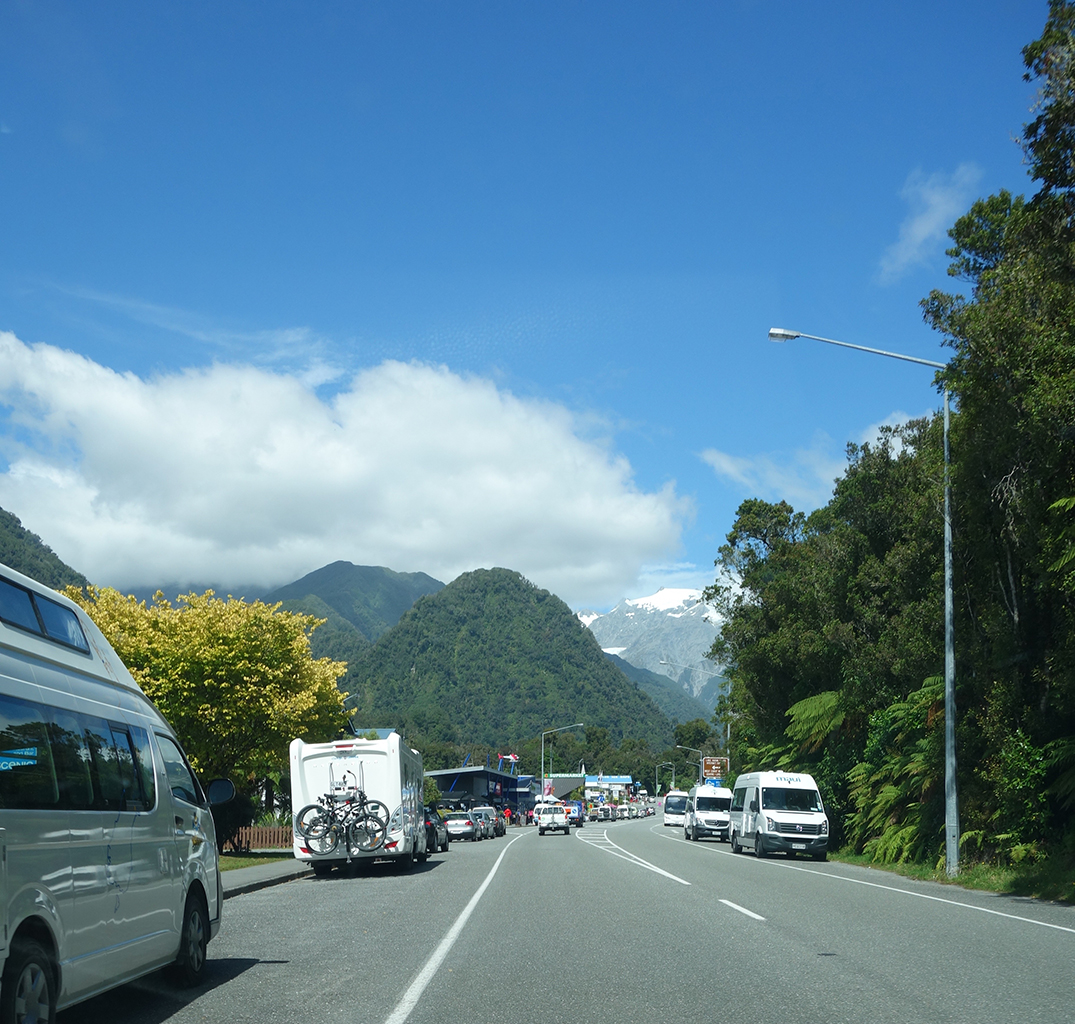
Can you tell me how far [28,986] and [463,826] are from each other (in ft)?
149

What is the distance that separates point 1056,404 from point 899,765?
15154 millimetres

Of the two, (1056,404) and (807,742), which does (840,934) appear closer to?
(1056,404)

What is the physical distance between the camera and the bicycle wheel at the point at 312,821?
21875 millimetres

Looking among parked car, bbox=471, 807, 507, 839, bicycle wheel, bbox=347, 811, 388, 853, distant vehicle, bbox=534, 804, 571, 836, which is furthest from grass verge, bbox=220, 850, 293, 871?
distant vehicle, bbox=534, 804, 571, 836

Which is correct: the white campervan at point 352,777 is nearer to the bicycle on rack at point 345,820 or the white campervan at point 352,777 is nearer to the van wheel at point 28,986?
the bicycle on rack at point 345,820

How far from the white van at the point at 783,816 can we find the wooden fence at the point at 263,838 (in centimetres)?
1549

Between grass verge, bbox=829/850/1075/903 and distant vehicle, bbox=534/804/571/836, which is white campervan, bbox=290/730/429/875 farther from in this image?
distant vehicle, bbox=534/804/571/836

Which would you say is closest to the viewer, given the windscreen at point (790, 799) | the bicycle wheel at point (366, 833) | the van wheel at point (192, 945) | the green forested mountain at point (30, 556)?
the van wheel at point (192, 945)

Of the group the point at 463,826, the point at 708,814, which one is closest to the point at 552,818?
the point at 463,826

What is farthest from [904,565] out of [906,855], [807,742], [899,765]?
[807,742]

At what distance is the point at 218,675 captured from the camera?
28.4 metres

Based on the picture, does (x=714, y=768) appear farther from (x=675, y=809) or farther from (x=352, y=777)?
(x=352, y=777)

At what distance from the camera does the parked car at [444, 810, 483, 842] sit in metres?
49.4

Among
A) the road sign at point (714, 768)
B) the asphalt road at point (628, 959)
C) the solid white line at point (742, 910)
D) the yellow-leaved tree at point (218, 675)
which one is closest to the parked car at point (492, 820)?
the yellow-leaved tree at point (218, 675)
